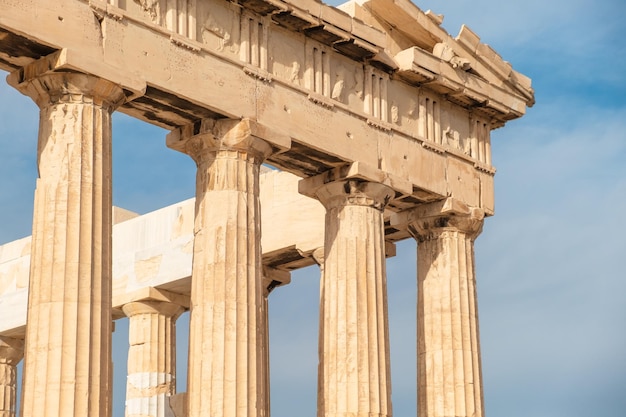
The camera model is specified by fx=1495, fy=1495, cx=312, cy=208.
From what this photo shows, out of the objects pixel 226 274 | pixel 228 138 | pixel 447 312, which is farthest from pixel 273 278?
pixel 226 274

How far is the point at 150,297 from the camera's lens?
145ft

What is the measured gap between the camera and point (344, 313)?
1406 inches

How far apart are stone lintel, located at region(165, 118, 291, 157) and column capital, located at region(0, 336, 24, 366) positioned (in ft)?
59.4

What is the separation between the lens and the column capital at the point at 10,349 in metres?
49.7

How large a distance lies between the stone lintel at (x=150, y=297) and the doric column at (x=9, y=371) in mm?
6090

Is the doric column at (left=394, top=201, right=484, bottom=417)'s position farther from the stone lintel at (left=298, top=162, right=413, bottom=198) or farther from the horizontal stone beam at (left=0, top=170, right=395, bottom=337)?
the horizontal stone beam at (left=0, top=170, right=395, bottom=337)

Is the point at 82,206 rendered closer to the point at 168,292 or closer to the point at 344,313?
the point at 344,313

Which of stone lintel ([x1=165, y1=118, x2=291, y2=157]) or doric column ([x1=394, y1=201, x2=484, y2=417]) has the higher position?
stone lintel ([x1=165, y1=118, x2=291, y2=157])

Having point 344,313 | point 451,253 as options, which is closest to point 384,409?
point 344,313

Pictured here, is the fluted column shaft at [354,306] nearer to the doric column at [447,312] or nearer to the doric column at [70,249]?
the doric column at [447,312]

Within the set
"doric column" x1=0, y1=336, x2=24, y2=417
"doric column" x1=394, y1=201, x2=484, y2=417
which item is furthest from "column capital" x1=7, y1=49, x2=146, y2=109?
"doric column" x1=0, y1=336, x2=24, y2=417

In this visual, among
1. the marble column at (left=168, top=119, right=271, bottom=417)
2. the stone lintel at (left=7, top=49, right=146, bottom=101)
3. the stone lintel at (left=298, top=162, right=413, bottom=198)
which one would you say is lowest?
the marble column at (left=168, top=119, right=271, bottom=417)

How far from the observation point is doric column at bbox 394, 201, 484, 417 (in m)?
38.1

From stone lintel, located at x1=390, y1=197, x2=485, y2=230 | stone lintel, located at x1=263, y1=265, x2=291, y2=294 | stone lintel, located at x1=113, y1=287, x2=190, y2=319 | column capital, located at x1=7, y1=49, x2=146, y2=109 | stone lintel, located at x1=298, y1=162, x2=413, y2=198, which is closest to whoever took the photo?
column capital, located at x1=7, y1=49, x2=146, y2=109
